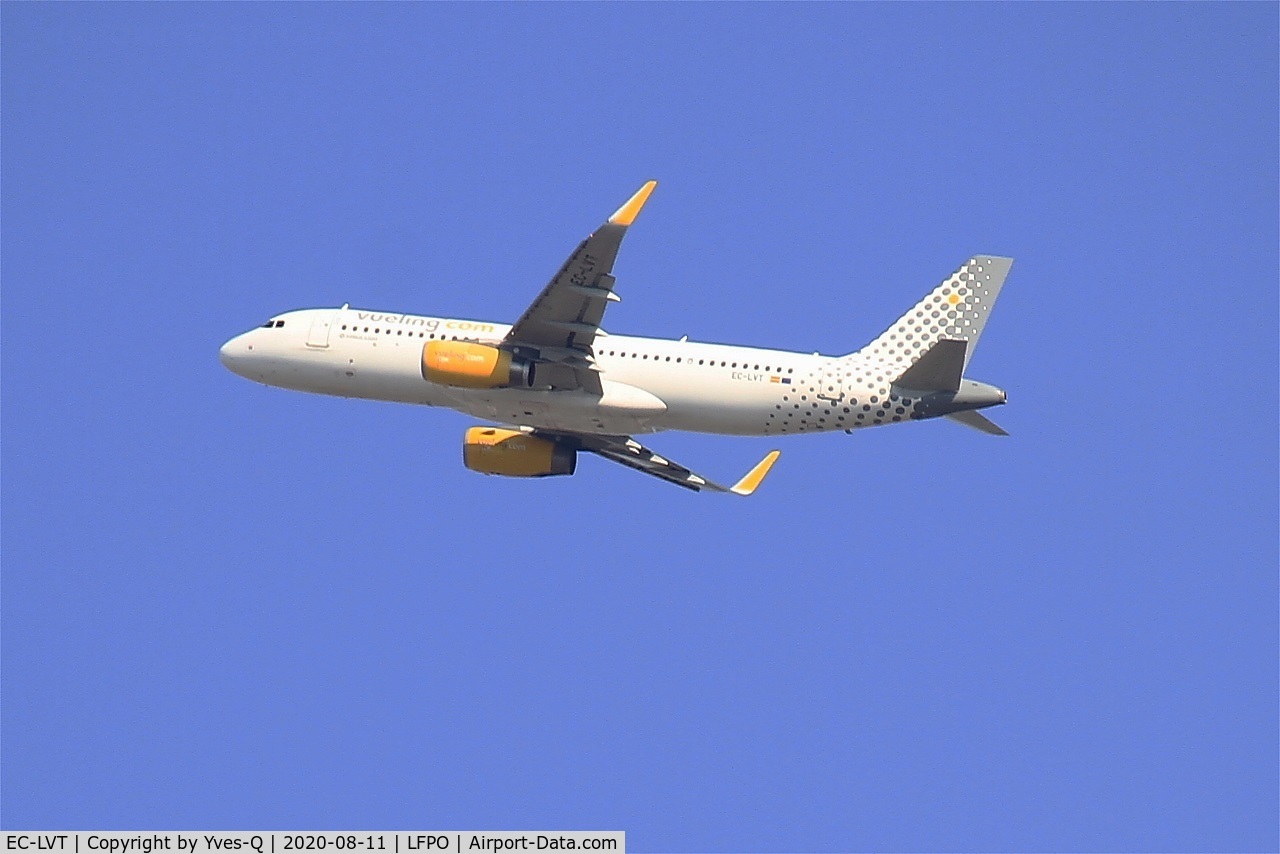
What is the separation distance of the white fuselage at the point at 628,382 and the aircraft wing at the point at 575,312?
0.82 m

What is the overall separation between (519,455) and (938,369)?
15825 millimetres

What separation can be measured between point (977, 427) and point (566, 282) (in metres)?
13.0

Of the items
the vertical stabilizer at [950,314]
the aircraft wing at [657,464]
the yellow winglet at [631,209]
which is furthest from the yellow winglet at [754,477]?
the yellow winglet at [631,209]

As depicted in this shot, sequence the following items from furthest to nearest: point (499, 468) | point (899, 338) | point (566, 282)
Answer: point (499, 468) < point (899, 338) < point (566, 282)

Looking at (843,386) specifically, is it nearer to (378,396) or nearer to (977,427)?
(977,427)

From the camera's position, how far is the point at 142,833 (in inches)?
1988

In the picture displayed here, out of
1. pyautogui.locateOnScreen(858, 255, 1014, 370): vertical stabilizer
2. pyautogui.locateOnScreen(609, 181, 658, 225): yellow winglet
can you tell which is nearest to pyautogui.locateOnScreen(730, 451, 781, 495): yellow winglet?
pyautogui.locateOnScreen(858, 255, 1014, 370): vertical stabilizer

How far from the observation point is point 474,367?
60156mm

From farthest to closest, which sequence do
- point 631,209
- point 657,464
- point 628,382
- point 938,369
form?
point 657,464, point 628,382, point 938,369, point 631,209

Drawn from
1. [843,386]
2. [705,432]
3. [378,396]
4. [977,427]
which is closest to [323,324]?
[378,396]

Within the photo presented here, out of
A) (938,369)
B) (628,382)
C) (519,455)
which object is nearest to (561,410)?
(628,382)

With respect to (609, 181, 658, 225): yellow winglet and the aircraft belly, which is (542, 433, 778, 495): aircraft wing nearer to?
the aircraft belly

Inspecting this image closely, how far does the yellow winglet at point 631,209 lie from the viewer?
55.0 meters

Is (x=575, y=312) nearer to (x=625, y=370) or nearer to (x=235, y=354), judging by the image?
(x=625, y=370)
